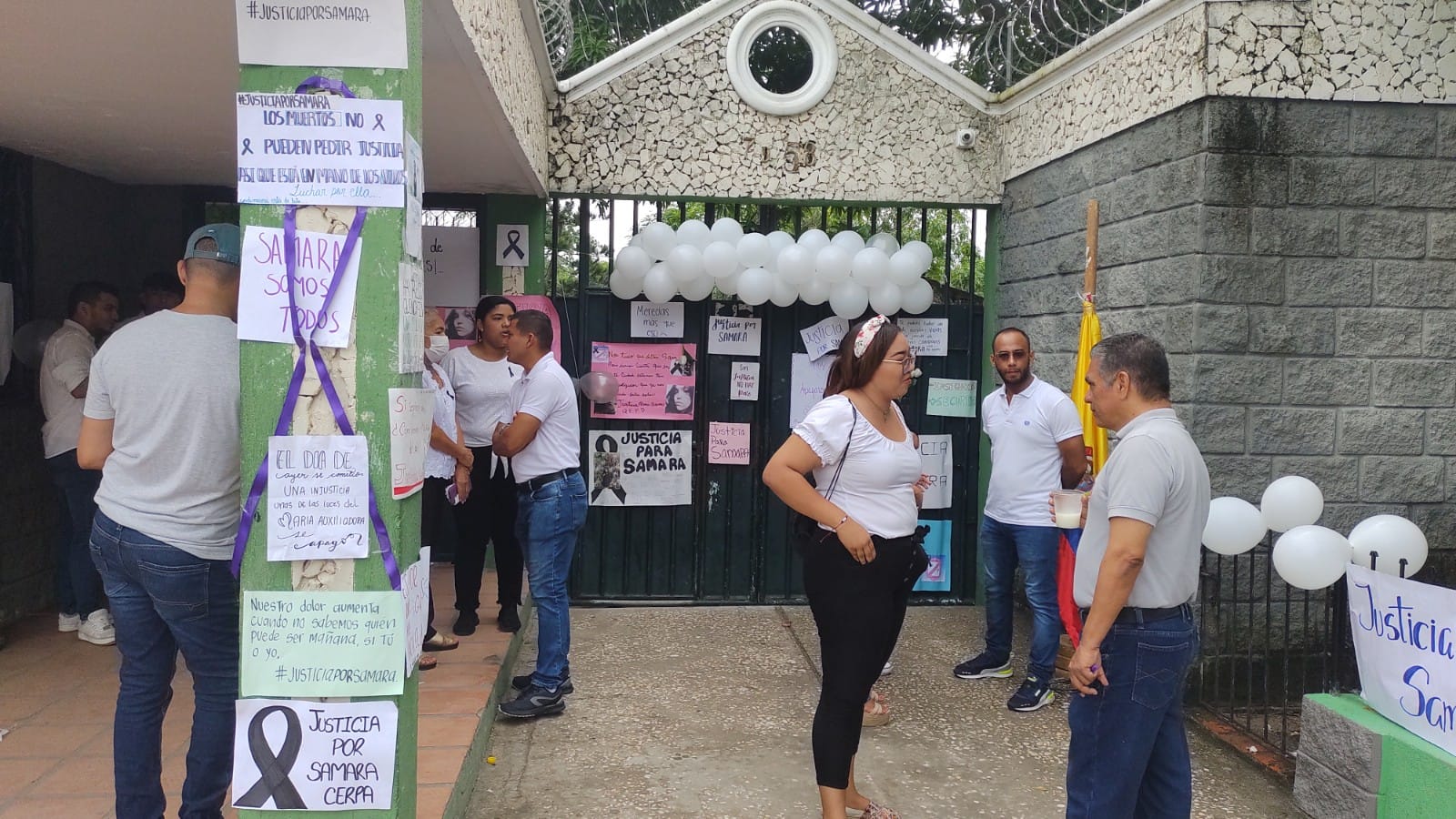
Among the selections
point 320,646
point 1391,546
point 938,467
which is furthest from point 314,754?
point 938,467

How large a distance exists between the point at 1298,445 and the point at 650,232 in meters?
3.48

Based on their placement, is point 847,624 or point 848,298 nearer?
point 847,624

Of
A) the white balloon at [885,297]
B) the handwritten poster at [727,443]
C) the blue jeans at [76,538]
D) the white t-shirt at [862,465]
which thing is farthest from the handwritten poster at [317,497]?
the white balloon at [885,297]

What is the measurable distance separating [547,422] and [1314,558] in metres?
2.96

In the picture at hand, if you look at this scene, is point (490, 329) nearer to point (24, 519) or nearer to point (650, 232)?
point (650, 232)

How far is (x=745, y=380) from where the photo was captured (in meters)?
6.15

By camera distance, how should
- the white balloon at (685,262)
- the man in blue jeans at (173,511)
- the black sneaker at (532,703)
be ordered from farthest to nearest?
the white balloon at (685,262) → the black sneaker at (532,703) → the man in blue jeans at (173,511)

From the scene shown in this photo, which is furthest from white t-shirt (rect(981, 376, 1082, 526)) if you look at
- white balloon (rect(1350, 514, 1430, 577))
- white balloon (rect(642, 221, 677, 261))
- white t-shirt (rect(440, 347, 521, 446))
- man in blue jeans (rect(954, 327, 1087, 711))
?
white t-shirt (rect(440, 347, 521, 446))

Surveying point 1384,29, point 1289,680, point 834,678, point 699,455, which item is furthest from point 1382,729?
point 699,455

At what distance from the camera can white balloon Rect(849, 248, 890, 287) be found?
5.74m

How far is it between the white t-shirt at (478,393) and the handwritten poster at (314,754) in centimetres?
253

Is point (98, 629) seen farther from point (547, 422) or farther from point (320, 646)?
point (320, 646)

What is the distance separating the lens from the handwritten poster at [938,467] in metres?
6.25

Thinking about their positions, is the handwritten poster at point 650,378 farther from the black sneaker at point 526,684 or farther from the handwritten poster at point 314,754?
the handwritten poster at point 314,754
